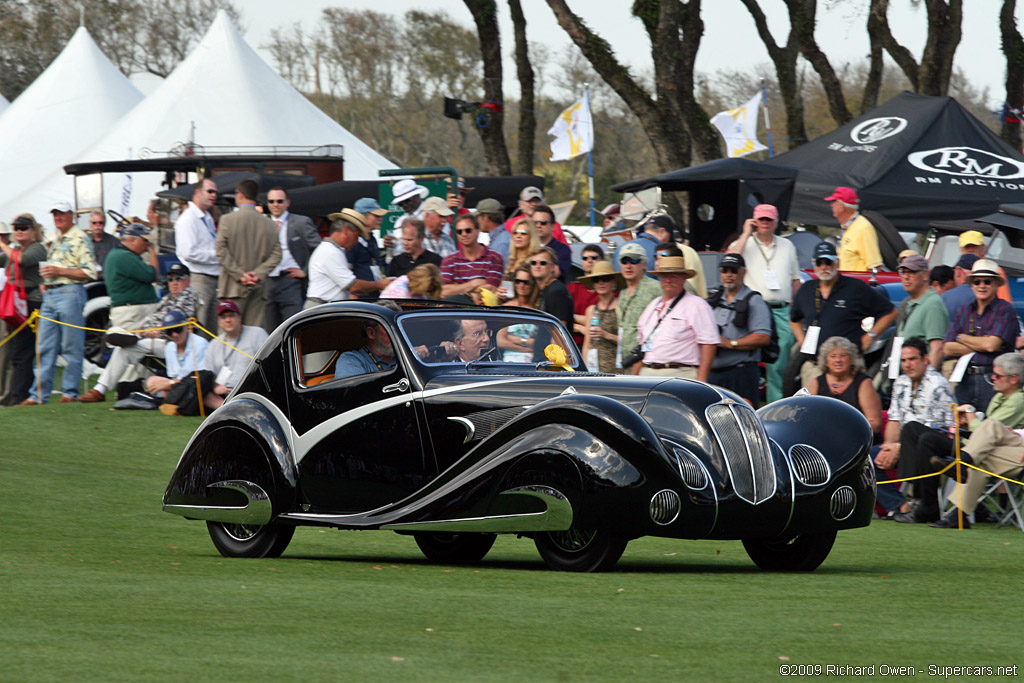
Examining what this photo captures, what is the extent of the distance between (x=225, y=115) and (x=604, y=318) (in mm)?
25630

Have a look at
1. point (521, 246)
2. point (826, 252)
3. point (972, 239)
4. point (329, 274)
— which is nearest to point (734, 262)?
point (826, 252)

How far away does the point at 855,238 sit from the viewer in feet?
49.8

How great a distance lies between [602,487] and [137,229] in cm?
1099

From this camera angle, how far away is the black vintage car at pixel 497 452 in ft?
24.0

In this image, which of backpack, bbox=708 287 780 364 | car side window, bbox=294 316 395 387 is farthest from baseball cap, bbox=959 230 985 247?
car side window, bbox=294 316 395 387

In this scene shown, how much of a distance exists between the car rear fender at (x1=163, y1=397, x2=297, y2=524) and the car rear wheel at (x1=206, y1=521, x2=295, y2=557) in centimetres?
17

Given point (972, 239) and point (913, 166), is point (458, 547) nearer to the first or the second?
point (972, 239)

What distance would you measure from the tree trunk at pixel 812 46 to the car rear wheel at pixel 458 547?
25173mm

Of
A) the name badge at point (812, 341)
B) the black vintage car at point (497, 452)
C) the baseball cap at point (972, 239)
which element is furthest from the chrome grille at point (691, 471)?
the baseball cap at point (972, 239)

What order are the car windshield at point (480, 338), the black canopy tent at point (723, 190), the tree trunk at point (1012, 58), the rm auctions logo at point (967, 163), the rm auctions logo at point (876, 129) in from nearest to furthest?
the car windshield at point (480, 338)
the black canopy tent at point (723, 190)
the rm auctions logo at point (967, 163)
the rm auctions logo at point (876, 129)
the tree trunk at point (1012, 58)

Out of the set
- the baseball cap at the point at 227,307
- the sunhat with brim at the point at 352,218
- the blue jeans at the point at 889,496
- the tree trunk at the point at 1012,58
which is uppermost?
the tree trunk at the point at 1012,58

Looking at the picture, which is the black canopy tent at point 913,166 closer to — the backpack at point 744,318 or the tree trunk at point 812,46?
the backpack at point 744,318

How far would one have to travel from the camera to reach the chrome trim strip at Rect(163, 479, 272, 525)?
28.6ft

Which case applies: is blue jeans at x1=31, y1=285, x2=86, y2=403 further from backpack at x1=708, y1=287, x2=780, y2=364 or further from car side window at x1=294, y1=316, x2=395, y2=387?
car side window at x1=294, y1=316, x2=395, y2=387
